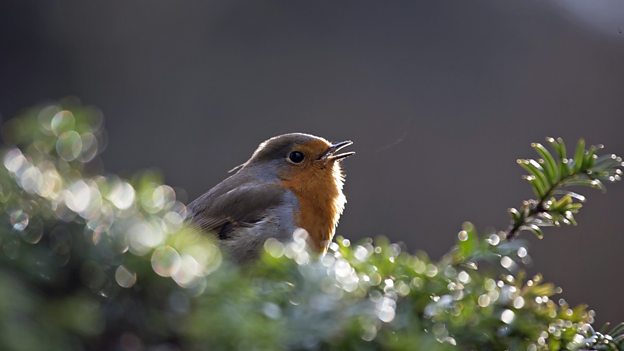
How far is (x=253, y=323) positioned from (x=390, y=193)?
5.30 meters

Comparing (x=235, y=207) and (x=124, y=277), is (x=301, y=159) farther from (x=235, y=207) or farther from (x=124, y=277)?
(x=124, y=277)

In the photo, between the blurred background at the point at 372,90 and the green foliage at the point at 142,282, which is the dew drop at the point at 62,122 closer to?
the green foliage at the point at 142,282

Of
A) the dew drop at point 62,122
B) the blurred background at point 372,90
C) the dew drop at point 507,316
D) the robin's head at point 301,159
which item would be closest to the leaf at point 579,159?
the dew drop at point 507,316

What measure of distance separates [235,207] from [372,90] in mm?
3732

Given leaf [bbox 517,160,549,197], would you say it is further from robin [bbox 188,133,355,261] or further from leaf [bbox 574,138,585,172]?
robin [bbox 188,133,355,261]

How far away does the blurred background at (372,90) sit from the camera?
5871 mm

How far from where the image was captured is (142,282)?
695mm

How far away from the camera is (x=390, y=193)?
5957 millimetres

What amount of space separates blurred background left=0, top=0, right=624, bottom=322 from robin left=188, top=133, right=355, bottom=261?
7.12 ft

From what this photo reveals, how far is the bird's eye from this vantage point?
340 centimetres

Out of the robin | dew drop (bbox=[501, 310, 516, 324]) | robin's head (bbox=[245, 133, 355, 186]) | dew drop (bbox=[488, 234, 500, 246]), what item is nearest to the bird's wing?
the robin

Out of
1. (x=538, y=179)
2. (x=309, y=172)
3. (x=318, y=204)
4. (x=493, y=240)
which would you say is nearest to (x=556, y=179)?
(x=538, y=179)

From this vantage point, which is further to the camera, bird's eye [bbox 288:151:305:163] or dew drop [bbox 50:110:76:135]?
bird's eye [bbox 288:151:305:163]

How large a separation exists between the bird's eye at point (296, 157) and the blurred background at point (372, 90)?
2.19m
